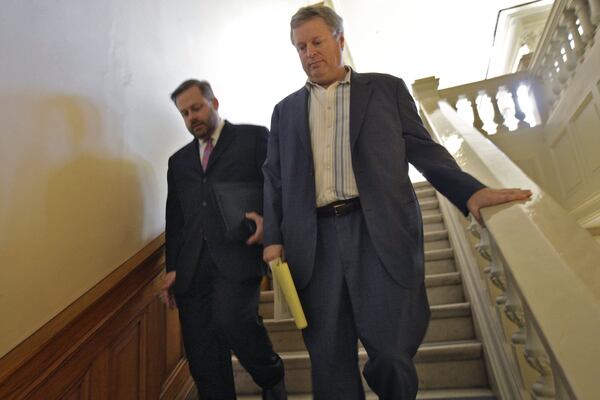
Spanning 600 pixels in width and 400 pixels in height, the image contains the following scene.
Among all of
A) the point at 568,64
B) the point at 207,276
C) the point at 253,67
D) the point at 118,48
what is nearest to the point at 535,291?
the point at 207,276

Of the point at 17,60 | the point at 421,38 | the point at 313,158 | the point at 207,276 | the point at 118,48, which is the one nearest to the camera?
the point at 313,158

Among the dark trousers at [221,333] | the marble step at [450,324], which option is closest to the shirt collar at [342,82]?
the dark trousers at [221,333]

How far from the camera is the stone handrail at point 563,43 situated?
7.90 feet

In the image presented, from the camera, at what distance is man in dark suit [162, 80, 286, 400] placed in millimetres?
1396

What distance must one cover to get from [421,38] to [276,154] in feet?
20.0

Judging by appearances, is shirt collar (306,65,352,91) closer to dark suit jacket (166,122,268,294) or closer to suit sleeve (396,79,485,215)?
suit sleeve (396,79,485,215)

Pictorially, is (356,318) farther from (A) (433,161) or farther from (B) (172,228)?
(B) (172,228)

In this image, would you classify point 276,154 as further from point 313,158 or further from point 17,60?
point 17,60

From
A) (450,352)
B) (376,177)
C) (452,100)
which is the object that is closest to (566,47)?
(452,100)

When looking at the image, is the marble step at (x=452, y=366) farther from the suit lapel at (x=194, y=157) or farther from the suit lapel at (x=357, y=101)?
the suit lapel at (x=194, y=157)

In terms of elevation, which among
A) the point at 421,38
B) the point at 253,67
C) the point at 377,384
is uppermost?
the point at 421,38

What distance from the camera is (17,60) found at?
125 centimetres

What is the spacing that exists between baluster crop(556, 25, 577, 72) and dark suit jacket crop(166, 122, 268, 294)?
2126 millimetres

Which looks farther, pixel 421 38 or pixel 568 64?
pixel 421 38
